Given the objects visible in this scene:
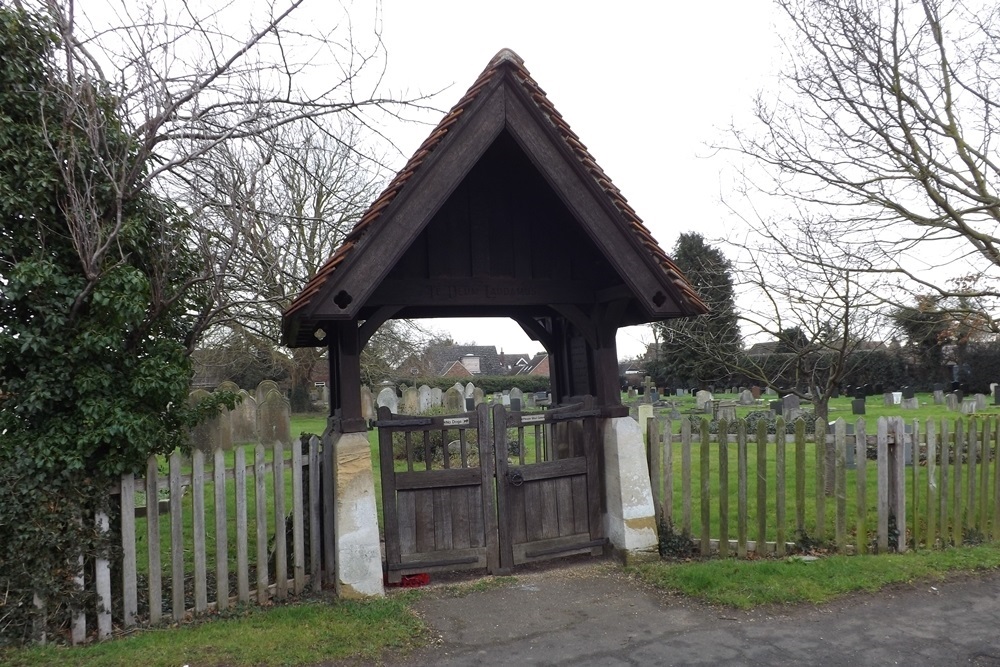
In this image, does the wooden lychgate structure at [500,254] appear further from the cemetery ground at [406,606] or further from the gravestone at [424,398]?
the gravestone at [424,398]

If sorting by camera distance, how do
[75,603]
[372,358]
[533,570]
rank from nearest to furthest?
[75,603]
[533,570]
[372,358]

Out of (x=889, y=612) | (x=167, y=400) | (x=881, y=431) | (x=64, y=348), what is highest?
(x=64, y=348)

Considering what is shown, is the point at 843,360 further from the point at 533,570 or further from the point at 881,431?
the point at 533,570

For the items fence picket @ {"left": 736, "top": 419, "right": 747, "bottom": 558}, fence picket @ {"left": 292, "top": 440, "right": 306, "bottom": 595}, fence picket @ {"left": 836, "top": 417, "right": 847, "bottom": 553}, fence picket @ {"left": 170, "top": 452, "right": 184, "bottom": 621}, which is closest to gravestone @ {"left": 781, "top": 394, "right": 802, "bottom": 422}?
fence picket @ {"left": 836, "top": 417, "right": 847, "bottom": 553}

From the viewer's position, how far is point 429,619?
230 inches

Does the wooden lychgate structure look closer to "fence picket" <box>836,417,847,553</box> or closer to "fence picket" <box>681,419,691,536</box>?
"fence picket" <box>681,419,691,536</box>

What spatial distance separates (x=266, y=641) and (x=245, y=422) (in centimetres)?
1637

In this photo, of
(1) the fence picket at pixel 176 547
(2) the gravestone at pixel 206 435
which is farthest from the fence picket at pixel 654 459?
(2) the gravestone at pixel 206 435

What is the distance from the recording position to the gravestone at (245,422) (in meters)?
20.5

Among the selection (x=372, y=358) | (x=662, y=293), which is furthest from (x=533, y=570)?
(x=372, y=358)

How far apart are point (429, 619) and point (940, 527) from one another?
5830 mm

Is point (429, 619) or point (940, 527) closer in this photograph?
point (429, 619)

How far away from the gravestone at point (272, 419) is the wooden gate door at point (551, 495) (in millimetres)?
14800

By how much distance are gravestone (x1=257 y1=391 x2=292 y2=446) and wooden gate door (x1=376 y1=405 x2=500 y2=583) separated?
1471 cm
